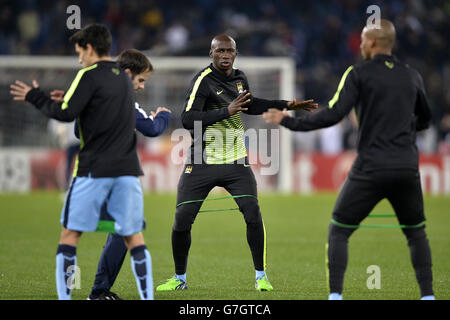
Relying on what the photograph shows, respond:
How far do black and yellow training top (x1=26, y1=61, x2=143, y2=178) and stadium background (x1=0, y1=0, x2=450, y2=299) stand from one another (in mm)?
2029

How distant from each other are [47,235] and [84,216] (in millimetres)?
6636

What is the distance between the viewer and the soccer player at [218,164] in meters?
7.39

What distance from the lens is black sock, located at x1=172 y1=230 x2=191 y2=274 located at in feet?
24.6

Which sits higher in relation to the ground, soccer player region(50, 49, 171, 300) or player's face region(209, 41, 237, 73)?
player's face region(209, 41, 237, 73)

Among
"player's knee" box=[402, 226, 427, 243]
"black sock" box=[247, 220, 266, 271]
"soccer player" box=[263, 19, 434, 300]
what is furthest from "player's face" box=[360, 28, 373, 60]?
"black sock" box=[247, 220, 266, 271]

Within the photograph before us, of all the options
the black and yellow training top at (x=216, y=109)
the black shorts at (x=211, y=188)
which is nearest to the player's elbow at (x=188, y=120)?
the black and yellow training top at (x=216, y=109)

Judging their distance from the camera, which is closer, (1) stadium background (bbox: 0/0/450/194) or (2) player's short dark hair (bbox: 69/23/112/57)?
(2) player's short dark hair (bbox: 69/23/112/57)

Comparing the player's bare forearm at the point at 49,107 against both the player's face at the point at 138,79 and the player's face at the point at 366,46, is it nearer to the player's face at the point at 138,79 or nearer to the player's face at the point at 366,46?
the player's face at the point at 138,79

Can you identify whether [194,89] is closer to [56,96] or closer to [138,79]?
[138,79]

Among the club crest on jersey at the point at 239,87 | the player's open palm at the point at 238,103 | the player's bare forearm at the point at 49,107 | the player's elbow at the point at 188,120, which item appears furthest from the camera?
the club crest on jersey at the point at 239,87

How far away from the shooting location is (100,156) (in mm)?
5770

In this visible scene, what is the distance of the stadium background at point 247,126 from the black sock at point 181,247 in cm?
31

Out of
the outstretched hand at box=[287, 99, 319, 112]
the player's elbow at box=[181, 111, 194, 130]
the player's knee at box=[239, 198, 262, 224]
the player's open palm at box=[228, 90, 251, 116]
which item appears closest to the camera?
the player's open palm at box=[228, 90, 251, 116]

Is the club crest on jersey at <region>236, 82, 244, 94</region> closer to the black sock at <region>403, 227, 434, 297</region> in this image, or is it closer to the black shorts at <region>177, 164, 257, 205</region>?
the black shorts at <region>177, 164, 257, 205</region>
